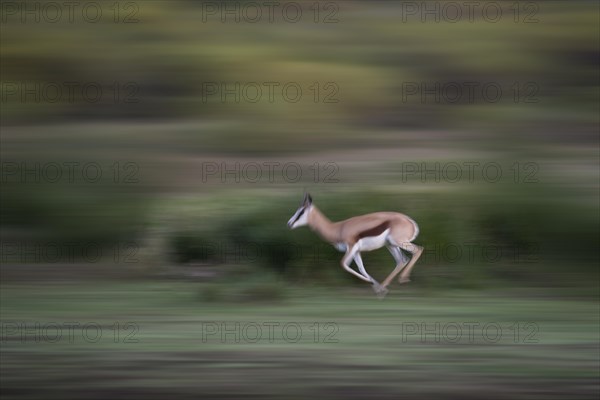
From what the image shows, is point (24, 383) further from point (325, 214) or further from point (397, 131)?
point (397, 131)

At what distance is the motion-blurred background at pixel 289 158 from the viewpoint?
216 inches

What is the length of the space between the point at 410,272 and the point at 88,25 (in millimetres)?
2396

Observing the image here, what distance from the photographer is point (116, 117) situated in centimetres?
630

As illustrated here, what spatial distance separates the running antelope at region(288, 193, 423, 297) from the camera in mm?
5309

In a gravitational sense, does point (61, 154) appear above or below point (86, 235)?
above

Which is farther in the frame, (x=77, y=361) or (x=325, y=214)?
(x=325, y=214)

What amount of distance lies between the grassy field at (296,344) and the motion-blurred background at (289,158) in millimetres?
36

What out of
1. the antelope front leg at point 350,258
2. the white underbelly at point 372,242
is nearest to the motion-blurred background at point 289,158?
the antelope front leg at point 350,258

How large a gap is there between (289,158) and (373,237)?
3.63ft

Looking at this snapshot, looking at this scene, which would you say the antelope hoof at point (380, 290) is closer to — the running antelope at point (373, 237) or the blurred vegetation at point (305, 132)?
the running antelope at point (373, 237)

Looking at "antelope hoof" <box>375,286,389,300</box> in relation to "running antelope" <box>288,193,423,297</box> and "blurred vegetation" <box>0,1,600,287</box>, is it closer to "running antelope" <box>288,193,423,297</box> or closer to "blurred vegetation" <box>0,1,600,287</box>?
"running antelope" <box>288,193,423,297</box>

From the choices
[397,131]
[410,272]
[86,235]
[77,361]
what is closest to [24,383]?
[77,361]

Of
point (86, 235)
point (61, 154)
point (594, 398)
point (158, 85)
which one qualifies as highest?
point (158, 85)

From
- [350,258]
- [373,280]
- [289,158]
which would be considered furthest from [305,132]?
[373,280]
